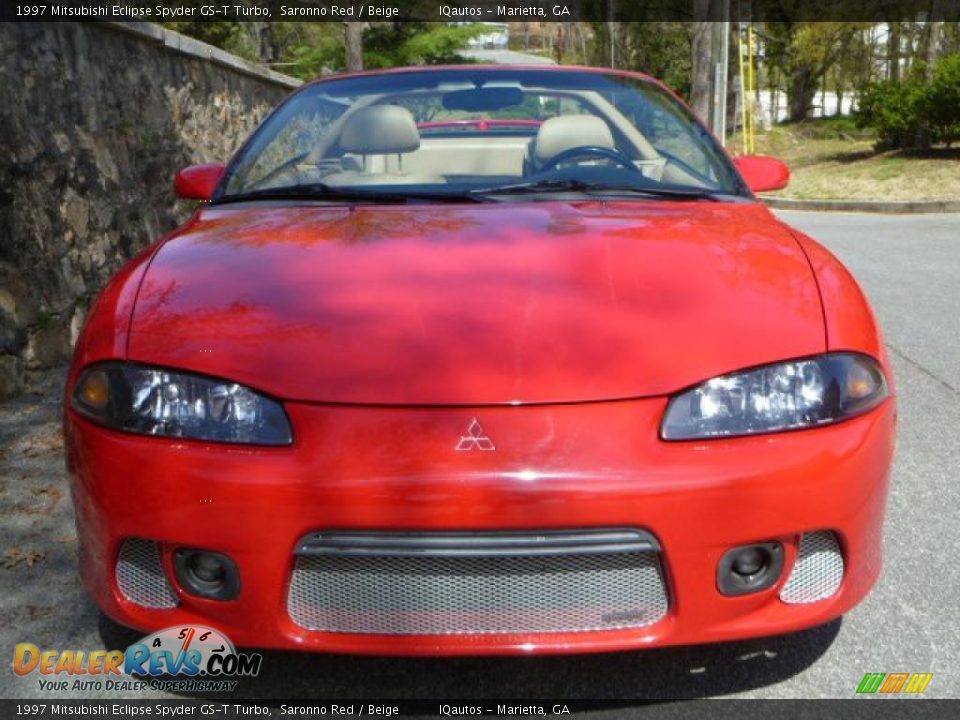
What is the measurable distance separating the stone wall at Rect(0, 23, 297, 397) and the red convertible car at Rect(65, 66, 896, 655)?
9.38 ft

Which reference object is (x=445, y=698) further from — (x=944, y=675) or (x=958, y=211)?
(x=958, y=211)

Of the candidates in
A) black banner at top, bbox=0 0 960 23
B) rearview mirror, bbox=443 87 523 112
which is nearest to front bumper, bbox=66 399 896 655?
rearview mirror, bbox=443 87 523 112

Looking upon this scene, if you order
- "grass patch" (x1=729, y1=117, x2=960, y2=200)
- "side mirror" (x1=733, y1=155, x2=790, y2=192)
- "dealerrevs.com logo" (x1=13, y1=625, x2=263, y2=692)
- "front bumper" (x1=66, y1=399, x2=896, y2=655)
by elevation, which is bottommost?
"grass patch" (x1=729, y1=117, x2=960, y2=200)

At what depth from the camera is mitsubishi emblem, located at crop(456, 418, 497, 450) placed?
6.51 feet

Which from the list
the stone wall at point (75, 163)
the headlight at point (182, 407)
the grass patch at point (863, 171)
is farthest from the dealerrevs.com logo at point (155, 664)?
the grass patch at point (863, 171)

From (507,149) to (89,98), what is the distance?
335 cm

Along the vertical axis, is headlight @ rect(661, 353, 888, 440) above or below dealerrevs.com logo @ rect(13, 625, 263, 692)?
above

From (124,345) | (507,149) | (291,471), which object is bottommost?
(291,471)

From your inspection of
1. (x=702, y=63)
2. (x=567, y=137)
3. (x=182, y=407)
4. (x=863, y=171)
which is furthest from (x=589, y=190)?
(x=702, y=63)

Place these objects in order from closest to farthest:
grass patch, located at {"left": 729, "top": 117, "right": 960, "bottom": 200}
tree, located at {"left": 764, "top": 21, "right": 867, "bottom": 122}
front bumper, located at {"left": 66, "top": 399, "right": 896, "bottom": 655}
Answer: front bumper, located at {"left": 66, "top": 399, "right": 896, "bottom": 655} → grass patch, located at {"left": 729, "top": 117, "right": 960, "bottom": 200} → tree, located at {"left": 764, "top": 21, "right": 867, "bottom": 122}

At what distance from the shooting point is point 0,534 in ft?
10.6

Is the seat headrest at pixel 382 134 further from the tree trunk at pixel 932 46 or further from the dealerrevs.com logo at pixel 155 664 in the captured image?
the tree trunk at pixel 932 46

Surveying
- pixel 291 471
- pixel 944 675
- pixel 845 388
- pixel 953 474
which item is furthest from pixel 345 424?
pixel 953 474

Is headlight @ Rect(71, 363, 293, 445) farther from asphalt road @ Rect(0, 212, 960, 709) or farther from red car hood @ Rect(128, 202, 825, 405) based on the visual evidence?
asphalt road @ Rect(0, 212, 960, 709)
